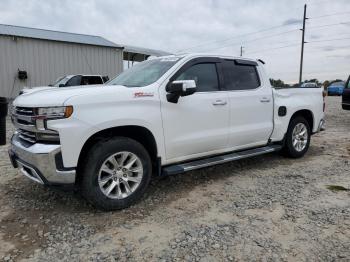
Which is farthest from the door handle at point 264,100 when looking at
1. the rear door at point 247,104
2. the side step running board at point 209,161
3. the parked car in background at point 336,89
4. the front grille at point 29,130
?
the parked car in background at point 336,89

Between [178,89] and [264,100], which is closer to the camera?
[178,89]

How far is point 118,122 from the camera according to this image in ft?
12.0

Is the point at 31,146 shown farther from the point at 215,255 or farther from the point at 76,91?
the point at 215,255

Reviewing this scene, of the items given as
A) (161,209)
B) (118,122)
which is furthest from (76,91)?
(161,209)

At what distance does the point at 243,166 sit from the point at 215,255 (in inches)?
116

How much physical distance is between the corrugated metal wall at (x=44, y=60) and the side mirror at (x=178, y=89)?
15.3m

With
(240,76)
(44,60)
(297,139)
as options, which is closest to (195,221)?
(240,76)

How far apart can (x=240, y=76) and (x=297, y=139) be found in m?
1.91

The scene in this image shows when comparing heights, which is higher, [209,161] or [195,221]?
[209,161]

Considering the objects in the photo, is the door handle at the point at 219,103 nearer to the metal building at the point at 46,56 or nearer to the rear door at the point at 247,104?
the rear door at the point at 247,104

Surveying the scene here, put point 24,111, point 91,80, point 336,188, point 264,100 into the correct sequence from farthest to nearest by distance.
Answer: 1. point 91,80
2. point 264,100
3. point 336,188
4. point 24,111

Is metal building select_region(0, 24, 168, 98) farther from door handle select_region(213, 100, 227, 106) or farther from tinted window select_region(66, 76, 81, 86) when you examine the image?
door handle select_region(213, 100, 227, 106)

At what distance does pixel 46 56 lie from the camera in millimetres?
17656

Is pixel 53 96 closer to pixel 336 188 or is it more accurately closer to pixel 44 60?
pixel 336 188
